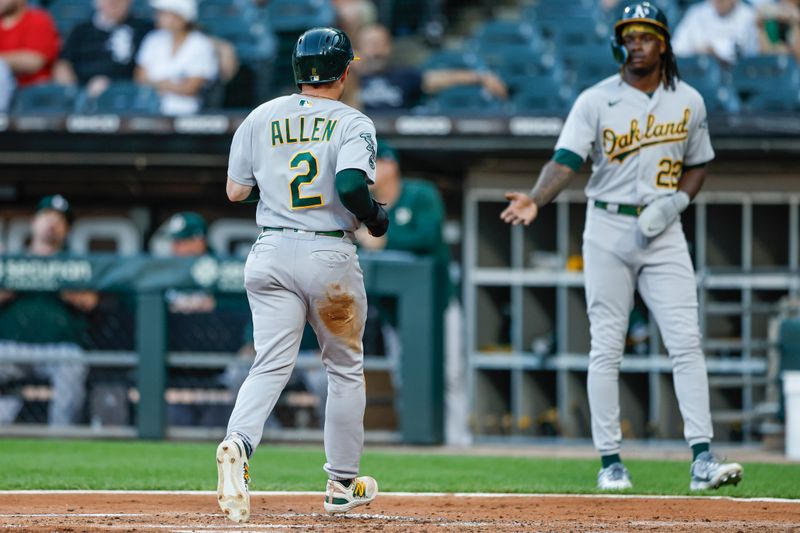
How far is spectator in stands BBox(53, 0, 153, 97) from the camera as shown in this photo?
11422mm

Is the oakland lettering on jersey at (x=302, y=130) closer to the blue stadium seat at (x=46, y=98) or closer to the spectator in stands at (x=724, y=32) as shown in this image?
the blue stadium seat at (x=46, y=98)

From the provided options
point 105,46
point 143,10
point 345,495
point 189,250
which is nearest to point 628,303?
point 345,495

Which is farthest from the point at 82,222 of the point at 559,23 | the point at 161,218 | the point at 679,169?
the point at 679,169

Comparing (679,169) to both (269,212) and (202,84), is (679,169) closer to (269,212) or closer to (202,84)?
(269,212)

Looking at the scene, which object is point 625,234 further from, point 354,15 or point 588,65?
point 354,15

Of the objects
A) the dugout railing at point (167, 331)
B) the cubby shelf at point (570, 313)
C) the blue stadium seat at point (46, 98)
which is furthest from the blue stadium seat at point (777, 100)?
the blue stadium seat at point (46, 98)

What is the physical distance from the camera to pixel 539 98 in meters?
9.95

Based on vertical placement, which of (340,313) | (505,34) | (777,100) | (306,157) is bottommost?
(340,313)

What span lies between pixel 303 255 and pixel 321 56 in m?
0.68

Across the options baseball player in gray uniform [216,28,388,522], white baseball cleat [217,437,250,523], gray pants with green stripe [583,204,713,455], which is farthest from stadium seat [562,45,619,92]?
white baseball cleat [217,437,250,523]

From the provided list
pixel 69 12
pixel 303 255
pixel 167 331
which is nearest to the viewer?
pixel 303 255

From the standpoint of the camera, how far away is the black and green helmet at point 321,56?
448 centimetres

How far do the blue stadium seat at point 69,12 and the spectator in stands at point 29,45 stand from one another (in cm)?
45

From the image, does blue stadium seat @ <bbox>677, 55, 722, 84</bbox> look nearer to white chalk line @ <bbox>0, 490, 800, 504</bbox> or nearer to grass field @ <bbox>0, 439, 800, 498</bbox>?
grass field @ <bbox>0, 439, 800, 498</bbox>
